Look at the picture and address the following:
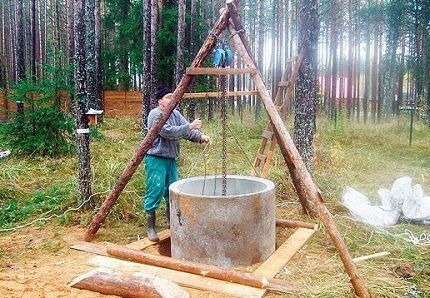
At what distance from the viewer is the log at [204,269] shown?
431 cm

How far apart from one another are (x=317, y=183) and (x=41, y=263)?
4.47 meters

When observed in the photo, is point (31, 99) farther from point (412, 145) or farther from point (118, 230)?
→ point (412, 145)

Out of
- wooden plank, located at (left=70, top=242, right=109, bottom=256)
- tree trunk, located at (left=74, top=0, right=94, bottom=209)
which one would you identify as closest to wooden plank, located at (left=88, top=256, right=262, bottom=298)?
wooden plank, located at (left=70, top=242, right=109, bottom=256)

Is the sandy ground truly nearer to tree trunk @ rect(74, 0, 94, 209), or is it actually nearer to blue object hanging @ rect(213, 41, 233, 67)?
tree trunk @ rect(74, 0, 94, 209)

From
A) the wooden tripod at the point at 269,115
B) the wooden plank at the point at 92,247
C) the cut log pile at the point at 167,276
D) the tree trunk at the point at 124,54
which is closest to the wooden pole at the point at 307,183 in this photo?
the wooden tripod at the point at 269,115

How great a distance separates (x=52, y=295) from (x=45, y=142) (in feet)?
24.2

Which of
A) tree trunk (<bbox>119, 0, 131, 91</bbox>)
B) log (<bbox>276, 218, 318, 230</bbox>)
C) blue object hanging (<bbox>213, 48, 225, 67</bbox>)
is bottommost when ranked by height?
log (<bbox>276, 218, 318, 230</bbox>)

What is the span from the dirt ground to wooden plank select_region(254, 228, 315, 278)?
1723 mm

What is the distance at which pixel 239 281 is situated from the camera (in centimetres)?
440

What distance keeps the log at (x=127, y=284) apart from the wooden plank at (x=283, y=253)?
1.01 metres

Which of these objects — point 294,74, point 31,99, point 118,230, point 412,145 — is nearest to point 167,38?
point 31,99

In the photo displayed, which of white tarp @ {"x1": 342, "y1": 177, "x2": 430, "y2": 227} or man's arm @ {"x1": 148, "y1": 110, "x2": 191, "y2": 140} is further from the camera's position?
white tarp @ {"x1": 342, "y1": 177, "x2": 430, "y2": 227}

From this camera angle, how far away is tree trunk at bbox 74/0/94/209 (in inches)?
259

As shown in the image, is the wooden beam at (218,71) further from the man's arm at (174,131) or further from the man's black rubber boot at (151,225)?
the man's black rubber boot at (151,225)
